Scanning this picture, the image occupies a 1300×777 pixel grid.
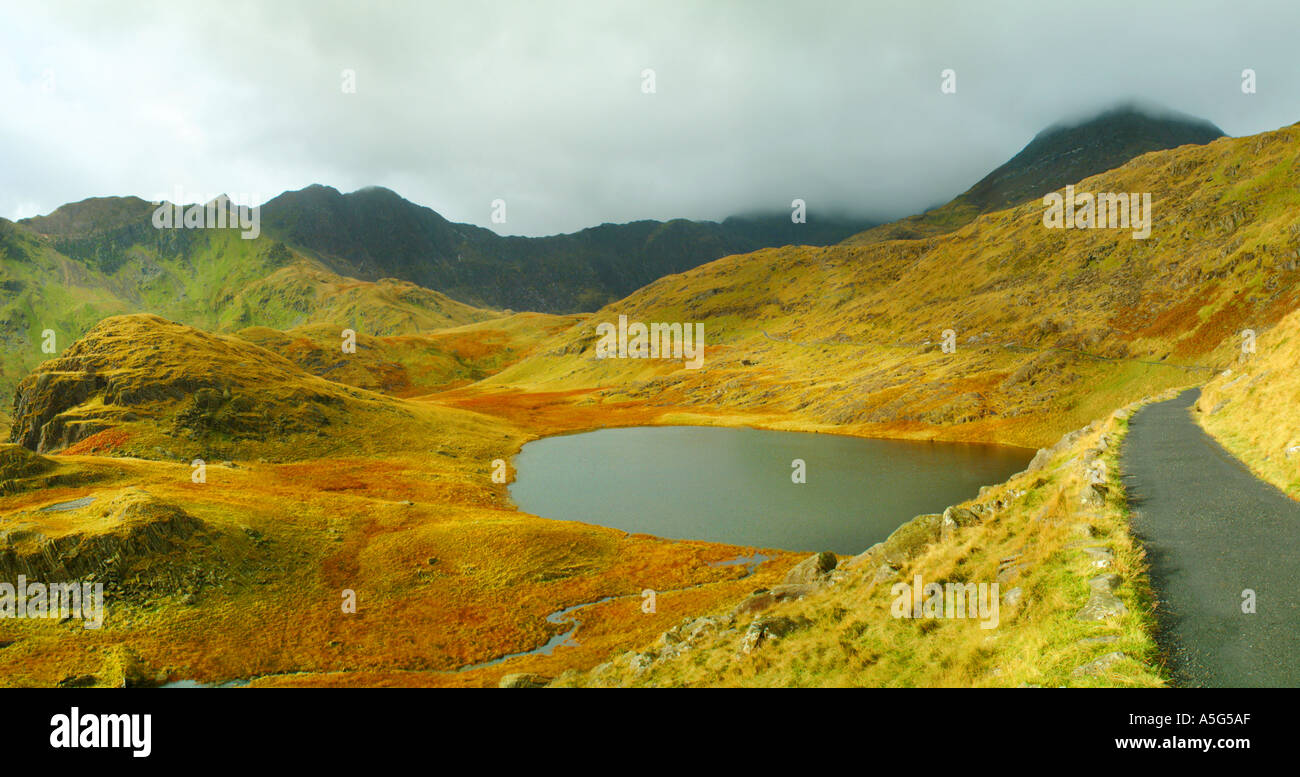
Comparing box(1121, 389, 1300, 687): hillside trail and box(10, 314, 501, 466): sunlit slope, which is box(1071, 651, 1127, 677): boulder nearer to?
box(1121, 389, 1300, 687): hillside trail

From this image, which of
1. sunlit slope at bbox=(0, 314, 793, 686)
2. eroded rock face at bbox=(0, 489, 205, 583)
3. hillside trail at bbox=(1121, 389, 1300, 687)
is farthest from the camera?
eroded rock face at bbox=(0, 489, 205, 583)

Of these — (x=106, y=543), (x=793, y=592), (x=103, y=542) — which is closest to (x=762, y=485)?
(x=793, y=592)

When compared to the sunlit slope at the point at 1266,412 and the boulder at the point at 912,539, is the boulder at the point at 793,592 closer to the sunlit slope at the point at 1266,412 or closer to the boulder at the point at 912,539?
the boulder at the point at 912,539

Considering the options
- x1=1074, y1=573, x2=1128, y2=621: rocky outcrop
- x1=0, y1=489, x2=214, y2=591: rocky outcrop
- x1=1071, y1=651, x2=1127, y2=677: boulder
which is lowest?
x1=0, y1=489, x2=214, y2=591: rocky outcrop

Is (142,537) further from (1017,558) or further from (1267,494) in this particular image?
(1267,494)

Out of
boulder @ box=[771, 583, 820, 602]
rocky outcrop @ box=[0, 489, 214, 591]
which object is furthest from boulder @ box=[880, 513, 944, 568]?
rocky outcrop @ box=[0, 489, 214, 591]
